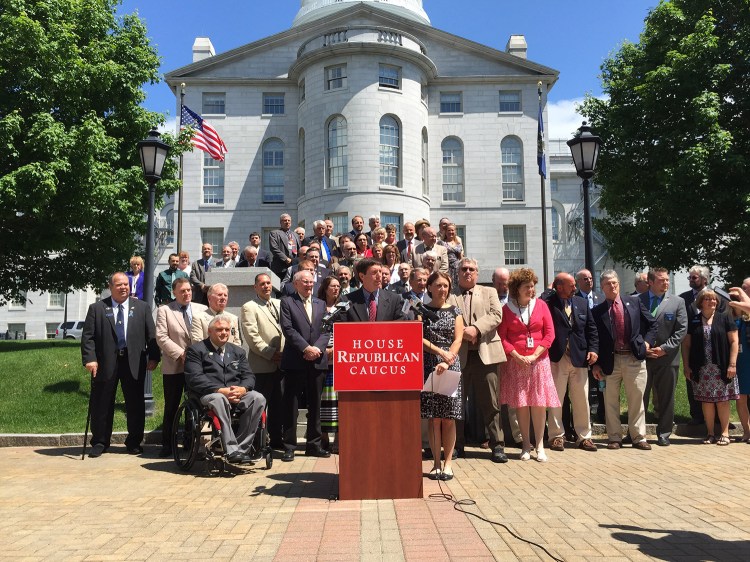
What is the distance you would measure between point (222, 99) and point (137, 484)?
1398 inches

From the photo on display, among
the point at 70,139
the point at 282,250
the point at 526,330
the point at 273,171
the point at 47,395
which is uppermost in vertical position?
the point at 273,171

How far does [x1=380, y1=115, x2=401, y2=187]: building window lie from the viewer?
34.4 metres

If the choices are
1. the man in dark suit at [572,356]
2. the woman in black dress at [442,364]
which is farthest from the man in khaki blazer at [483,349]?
the man in dark suit at [572,356]

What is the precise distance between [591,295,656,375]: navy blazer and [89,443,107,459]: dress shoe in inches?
279

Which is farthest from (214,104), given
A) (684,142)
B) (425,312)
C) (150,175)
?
(425,312)

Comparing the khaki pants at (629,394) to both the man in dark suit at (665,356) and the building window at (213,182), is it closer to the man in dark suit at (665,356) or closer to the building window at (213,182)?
the man in dark suit at (665,356)

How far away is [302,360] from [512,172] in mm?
32869

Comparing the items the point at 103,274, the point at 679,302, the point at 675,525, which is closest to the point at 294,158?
the point at 103,274

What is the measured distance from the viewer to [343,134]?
34.7 m

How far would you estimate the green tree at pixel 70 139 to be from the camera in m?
19.7

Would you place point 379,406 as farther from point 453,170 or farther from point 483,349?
point 453,170

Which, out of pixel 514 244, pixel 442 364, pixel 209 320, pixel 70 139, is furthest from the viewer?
pixel 514 244

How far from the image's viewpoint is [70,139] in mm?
20125

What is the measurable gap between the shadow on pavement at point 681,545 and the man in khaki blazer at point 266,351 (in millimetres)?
4819
